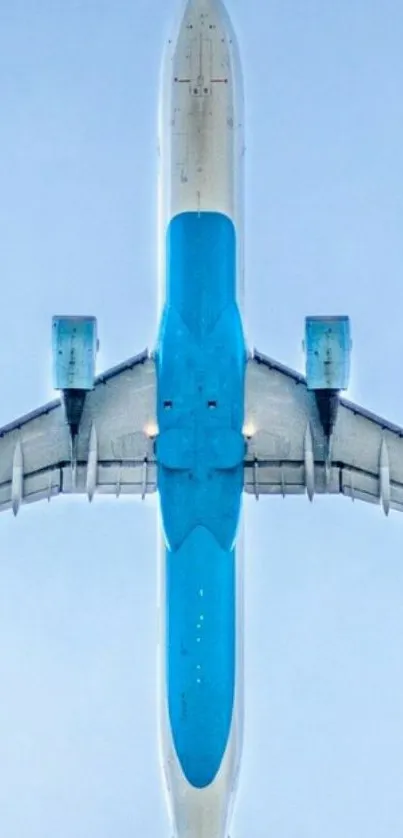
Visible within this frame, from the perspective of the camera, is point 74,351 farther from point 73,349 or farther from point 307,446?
point 307,446

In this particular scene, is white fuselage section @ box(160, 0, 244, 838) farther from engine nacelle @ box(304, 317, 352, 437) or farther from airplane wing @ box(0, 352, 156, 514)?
airplane wing @ box(0, 352, 156, 514)

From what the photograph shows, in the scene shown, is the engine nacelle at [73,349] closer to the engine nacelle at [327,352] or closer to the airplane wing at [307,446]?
the airplane wing at [307,446]

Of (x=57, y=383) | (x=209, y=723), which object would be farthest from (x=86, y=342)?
(x=209, y=723)

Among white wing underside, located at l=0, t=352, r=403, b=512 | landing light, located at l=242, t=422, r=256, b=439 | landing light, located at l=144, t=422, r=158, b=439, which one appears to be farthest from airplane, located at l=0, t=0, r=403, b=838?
landing light, located at l=144, t=422, r=158, b=439

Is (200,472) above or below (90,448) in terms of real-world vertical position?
below

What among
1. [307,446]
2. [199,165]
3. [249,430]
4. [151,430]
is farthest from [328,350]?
[151,430]

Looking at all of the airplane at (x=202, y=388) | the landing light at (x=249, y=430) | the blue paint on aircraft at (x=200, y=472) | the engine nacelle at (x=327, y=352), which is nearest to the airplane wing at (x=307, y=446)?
the landing light at (x=249, y=430)

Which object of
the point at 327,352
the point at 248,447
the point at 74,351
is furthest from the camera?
the point at 248,447
